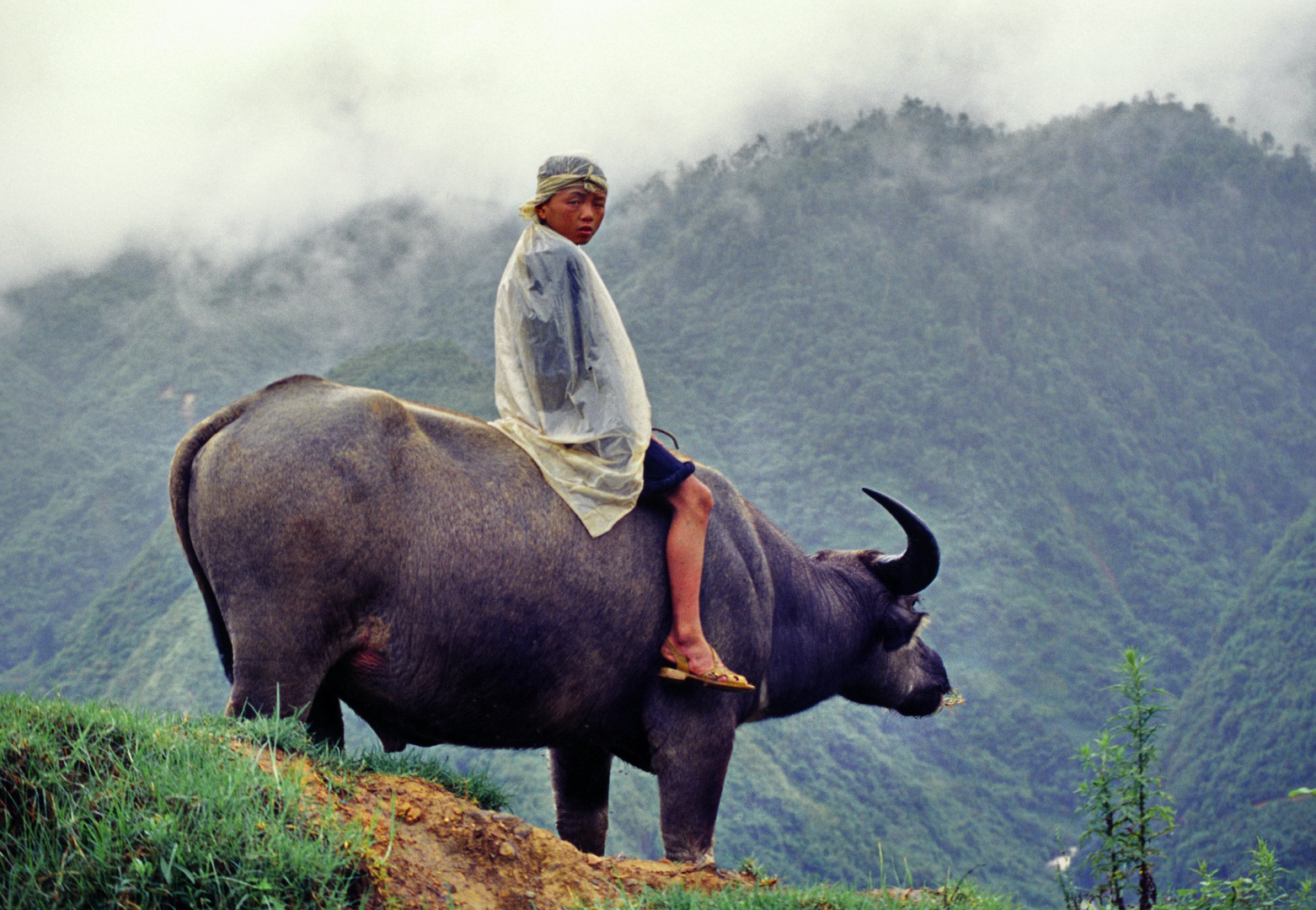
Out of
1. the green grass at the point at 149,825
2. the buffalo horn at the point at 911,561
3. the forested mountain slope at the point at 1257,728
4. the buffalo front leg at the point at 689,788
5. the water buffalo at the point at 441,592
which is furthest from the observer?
the forested mountain slope at the point at 1257,728

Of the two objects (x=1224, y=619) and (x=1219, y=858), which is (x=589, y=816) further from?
(x=1224, y=619)

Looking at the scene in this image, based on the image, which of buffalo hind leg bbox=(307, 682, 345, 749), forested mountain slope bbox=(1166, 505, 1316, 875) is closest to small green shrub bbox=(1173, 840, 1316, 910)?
buffalo hind leg bbox=(307, 682, 345, 749)

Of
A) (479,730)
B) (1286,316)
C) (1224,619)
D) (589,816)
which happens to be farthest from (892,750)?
(1286,316)

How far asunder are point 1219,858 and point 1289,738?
3.50 meters

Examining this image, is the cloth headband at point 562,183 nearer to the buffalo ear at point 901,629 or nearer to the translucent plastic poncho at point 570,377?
the translucent plastic poncho at point 570,377

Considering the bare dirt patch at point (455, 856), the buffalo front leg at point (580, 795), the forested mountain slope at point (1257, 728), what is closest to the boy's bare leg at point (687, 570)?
the bare dirt patch at point (455, 856)

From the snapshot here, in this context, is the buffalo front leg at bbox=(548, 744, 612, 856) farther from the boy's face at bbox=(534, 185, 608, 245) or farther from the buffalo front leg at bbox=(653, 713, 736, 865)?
the boy's face at bbox=(534, 185, 608, 245)

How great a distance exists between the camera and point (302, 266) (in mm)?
35344

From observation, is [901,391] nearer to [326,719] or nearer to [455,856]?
[326,719]

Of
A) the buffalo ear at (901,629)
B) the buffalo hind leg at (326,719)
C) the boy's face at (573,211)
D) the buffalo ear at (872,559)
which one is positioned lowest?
the buffalo hind leg at (326,719)

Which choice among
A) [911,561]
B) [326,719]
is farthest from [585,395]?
[911,561]

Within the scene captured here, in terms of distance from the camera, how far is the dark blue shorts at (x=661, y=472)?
466 centimetres

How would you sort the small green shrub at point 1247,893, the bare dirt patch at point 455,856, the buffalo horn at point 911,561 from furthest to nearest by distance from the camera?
the buffalo horn at point 911,561
the small green shrub at point 1247,893
the bare dirt patch at point 455,856

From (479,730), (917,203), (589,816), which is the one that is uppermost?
(917,203)
